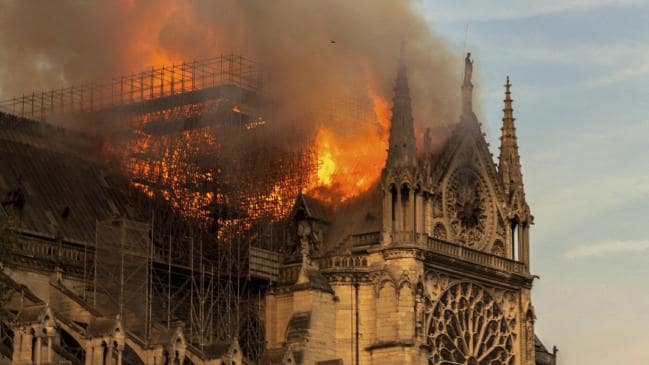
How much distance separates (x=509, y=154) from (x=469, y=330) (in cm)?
1011

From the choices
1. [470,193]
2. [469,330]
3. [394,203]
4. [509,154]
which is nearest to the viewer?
[394,203]

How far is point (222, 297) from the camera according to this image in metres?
91.6

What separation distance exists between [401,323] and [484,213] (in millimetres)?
10045

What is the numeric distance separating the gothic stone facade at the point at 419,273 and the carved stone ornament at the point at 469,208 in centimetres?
5

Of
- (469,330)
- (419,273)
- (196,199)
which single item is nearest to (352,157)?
(196,199)

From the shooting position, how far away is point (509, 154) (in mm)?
100375

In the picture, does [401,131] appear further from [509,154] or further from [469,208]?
[509,154]

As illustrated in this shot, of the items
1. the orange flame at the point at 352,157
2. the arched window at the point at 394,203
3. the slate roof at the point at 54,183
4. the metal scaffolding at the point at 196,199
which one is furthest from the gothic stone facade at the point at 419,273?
the slate roof at the point at 54,183

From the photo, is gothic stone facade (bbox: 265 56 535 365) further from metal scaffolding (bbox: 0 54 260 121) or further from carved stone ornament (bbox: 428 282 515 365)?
metal scaffolding (bbox: 0 54 260 121)

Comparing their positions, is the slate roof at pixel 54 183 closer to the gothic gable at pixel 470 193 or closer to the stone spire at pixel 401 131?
the stone spire at pixel 401 131

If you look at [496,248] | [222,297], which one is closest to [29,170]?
Answer: [222,297]

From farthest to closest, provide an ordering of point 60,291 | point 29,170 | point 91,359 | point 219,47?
point 219,47 < point 29,170 < point 60,291 < point 91,359

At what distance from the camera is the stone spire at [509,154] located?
99312mm

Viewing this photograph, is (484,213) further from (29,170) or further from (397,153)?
(29,170)
